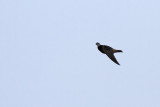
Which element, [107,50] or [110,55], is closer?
[110,55]

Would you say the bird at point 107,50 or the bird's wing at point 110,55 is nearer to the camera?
the bird's wing at point 110,55

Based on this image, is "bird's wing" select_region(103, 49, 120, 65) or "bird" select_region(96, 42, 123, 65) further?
"bird" select_region(96, 42, 123, 65)

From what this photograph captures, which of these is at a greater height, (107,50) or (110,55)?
(107,50)
